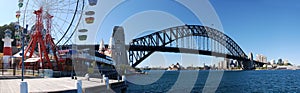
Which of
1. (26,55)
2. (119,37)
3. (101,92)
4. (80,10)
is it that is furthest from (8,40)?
(119,37)

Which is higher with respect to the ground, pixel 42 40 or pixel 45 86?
pixel 42 40

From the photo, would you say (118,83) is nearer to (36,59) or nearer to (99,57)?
(36,59)

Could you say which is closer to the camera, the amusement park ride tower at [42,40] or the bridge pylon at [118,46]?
the amusement park ride tower at [42,40]

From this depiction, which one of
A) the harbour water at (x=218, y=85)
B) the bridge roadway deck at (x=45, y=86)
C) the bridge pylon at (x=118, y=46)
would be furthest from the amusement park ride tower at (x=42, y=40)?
the bridge pylon at (x=118, y=46)

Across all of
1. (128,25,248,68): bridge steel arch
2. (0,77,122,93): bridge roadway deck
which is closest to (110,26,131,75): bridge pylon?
(128,25,248,68): bridge steel arch

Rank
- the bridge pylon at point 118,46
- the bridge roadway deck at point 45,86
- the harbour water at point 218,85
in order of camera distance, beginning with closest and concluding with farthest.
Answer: the bridge roadway deck at point 45,86, the harbour water at point 218,85, the bridge pylon at point 118,46

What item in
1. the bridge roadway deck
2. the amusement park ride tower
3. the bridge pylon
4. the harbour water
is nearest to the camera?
the bridge roadway deck

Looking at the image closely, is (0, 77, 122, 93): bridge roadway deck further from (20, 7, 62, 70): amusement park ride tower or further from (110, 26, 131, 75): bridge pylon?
(110, 26, 131, 75): bridge pylon

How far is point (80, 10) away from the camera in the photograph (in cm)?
4394

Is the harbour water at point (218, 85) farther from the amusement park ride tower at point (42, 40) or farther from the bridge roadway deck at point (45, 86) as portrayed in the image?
the bridge roadway deck at point (45, 86)

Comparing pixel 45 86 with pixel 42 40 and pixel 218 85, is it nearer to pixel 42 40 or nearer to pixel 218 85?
→ pixel 42 40

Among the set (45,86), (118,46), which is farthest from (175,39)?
(45,86)

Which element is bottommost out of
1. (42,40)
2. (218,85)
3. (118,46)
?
(218,85)

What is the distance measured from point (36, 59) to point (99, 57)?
23648 millimetres
